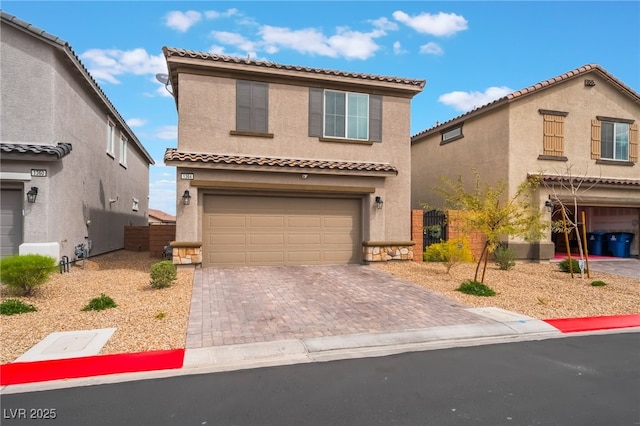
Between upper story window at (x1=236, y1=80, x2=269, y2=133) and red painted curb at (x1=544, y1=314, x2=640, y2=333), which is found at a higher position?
upper story window at (x1=236, y1=80, x2=269, y2=133)

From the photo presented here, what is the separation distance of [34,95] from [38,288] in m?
5.82

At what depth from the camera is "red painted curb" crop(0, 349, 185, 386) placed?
4.62 m

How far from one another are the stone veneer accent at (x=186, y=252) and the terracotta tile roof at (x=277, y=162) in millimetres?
2431

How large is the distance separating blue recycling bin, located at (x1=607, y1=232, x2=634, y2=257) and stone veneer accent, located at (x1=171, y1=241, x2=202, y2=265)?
61.3 feet

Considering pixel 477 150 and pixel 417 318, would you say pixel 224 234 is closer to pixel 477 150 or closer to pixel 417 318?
pixel 417 318

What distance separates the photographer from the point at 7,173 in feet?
34.6

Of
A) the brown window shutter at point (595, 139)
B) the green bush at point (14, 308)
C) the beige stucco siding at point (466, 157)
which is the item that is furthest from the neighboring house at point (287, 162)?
the brown window shutter at point (595, 139)

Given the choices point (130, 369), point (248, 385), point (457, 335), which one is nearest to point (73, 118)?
point (130, 369)

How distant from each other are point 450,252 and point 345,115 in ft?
18.7

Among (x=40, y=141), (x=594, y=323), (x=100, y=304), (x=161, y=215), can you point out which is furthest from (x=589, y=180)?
(x=161, y=215)

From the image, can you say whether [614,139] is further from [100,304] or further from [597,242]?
[100,304]

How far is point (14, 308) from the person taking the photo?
7027 millimetres

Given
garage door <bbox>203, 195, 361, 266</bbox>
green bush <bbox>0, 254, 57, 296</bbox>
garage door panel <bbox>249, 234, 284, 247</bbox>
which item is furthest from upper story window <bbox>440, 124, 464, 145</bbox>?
green bush <bbox>0, 254, 57, 296</bbox>

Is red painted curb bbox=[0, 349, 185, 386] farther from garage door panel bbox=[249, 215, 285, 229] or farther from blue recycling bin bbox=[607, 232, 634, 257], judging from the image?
blue recycling bin bbox=[607, 232, 634, 257]
